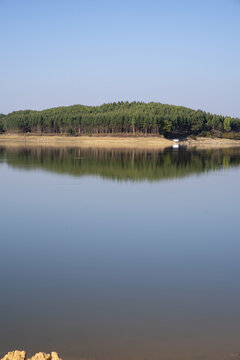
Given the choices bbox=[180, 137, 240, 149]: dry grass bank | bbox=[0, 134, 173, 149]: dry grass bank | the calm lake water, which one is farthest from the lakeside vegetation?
the calm lake water

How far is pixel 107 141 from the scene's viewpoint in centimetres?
9412

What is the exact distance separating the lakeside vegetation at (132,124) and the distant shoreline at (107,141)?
2914 mm

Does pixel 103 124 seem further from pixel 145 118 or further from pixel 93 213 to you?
pixel 93 213

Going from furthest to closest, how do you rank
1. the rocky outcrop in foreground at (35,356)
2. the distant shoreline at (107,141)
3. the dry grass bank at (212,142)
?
the dry grass bank at (212,142) → the distant shoreline at (107,141) → the rocky outcrop in foreground at (35,356)

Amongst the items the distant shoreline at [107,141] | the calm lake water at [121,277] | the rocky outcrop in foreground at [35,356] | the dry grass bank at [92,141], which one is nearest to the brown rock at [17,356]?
the rocky outcrop in foreground at [35,356]

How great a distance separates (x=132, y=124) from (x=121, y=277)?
87718 mm

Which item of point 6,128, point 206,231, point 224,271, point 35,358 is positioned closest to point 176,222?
point 206,231

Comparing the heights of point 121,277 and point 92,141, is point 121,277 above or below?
below

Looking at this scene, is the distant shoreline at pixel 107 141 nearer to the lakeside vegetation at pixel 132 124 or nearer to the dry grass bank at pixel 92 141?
the dry grass bank at pixel 92 141

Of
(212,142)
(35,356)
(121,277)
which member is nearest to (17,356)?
(35,356)

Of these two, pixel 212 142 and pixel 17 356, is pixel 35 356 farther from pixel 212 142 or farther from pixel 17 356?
pixel 212 142

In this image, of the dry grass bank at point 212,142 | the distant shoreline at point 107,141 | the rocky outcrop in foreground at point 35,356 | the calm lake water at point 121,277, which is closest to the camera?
the rocky outcrop in foreground at point 35,356

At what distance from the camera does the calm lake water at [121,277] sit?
250 inches

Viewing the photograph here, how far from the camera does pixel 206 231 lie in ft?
43.9
